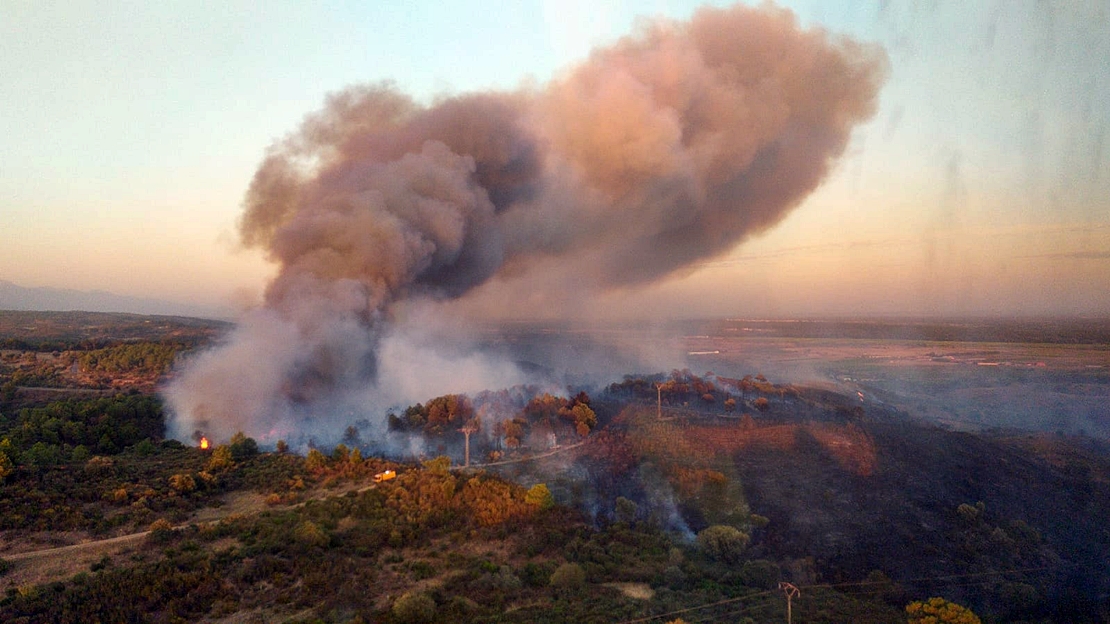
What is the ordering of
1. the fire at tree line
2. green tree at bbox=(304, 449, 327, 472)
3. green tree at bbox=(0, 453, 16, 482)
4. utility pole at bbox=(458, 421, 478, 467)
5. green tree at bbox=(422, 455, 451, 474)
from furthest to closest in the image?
utility pole at bbox=(458, 421, 478, 467) → green tree at bbox=(304, 449, 327, 472) → green tree at bbox=(422, 455, 451, 474) → green tree at bbox=(0, 453, 16, 482) → the fire at tree line

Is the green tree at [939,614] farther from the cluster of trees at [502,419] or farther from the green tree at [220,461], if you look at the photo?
the green tree at [220,461]

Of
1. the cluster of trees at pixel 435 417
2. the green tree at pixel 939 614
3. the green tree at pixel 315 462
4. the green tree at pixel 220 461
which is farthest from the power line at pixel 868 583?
the cluster of trees at pixel 435 417

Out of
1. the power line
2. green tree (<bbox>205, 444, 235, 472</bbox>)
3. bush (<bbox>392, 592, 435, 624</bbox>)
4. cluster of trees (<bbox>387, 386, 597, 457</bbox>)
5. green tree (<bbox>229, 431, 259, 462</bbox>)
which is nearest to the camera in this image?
A: the power line

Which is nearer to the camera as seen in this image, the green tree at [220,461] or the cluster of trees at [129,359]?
the green tree at [220,461]

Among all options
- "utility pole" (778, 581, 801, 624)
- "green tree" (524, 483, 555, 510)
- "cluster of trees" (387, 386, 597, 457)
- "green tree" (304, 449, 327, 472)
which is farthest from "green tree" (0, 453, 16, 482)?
"utility pole" (778, 581, 801, 624)

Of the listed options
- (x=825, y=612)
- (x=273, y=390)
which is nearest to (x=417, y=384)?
(x=273, y=390)

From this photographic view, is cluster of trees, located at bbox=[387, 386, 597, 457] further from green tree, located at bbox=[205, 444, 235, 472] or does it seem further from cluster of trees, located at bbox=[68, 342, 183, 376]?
cluster of trees, located at bbox=[68, 342, 183, 376]

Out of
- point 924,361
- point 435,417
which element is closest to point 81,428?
point 435,417

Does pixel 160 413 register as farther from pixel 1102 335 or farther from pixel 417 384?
pixel 1102 335
